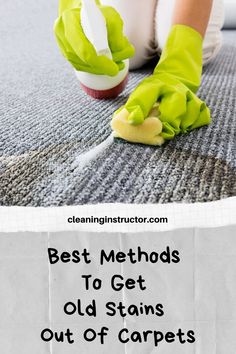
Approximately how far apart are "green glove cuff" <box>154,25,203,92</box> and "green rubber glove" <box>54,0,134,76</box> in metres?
0.06

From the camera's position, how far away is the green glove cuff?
67cm

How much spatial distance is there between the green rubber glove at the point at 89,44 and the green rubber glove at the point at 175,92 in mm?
58

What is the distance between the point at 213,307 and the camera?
1.20 ft

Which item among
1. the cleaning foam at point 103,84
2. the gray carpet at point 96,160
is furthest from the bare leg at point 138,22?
the cleaning foam at point 103,84

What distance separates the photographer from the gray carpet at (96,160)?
46 centimetres

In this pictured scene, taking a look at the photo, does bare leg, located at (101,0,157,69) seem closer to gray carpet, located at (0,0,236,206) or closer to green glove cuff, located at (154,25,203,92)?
gray carpet, located at (0,0,236,206)

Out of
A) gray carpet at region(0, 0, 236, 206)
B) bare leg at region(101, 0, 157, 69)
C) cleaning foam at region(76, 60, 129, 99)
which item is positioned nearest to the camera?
gray carpet at region(0, 0, 236, 206)

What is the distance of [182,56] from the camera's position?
67 cm

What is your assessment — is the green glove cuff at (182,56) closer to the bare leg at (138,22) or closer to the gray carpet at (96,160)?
the gray carpet at (96,160)

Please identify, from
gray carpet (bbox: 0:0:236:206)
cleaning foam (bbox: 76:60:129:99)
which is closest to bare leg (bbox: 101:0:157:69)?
gray carpet (bbox: 0:0:236:206)

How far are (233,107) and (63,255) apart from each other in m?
0.42

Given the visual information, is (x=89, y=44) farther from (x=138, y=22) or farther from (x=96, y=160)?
(x=138, y=22)

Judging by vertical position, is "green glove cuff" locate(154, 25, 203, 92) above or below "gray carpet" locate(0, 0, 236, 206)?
above

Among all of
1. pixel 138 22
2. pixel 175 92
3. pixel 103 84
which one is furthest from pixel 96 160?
pixel 138 22
